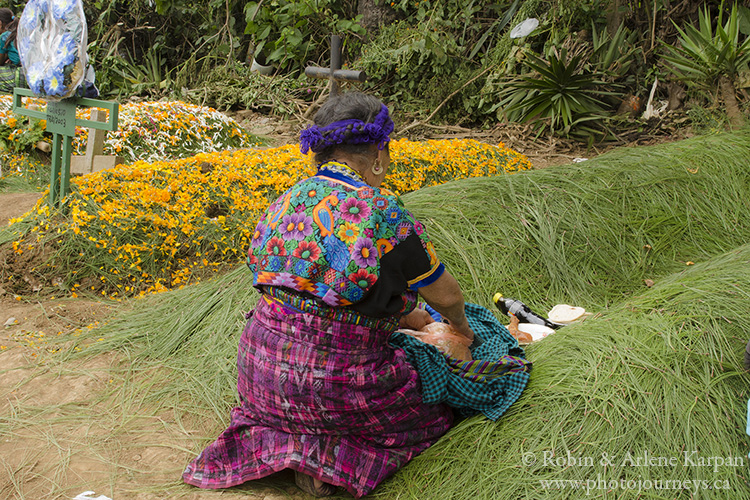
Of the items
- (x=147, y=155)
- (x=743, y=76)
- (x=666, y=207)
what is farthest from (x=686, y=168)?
(x=147, y=155)

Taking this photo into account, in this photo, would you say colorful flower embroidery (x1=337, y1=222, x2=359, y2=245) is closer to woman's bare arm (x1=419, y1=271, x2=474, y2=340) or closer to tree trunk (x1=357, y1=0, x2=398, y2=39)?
woman's bare arm (x1=419, y1=271, x2=474, y2=340)

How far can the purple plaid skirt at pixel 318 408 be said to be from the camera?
1740 millimetres

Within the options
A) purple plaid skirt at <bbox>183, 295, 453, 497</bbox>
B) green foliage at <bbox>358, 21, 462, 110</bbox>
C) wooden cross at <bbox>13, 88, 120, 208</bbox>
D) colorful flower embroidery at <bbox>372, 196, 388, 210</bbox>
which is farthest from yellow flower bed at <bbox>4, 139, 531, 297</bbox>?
green foliage at <bbox>358, 21, 462, 110</bbox>

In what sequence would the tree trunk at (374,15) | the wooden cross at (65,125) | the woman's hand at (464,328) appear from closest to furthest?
the woman's hand at (464,328)
the wooden cross at (65,125)
the tree trunk at (374,15)

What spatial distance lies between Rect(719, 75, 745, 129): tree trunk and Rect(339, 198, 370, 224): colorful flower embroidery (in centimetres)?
421

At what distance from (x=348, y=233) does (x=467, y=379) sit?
684 millimetres

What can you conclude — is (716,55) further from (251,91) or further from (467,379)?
(251,91)

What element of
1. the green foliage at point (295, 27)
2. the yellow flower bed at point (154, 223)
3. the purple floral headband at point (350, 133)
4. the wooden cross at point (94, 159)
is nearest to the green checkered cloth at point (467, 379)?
the purple floral headband at point (350, 133)

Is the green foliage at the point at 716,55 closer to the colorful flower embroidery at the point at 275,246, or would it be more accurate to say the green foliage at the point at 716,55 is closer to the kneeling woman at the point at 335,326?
the kneeling woman at the point at 335,326

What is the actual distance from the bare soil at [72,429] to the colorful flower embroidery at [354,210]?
93 centimetres

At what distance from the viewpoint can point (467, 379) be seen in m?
1.96

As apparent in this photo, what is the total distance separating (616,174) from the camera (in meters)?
3.66

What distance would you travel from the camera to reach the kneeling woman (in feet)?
5.56

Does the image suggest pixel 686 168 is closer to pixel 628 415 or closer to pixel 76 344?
pixel 628 415
